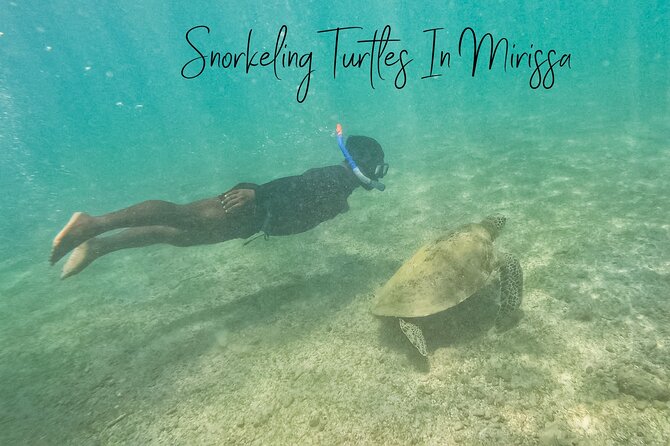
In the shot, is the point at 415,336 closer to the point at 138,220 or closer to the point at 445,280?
the point at 445,280

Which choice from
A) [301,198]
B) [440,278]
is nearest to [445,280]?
[440,278]

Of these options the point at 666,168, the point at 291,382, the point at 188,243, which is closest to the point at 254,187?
the point at 188,243

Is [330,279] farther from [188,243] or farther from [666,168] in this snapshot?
[666,168]

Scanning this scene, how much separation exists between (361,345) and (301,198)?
2.31 meters

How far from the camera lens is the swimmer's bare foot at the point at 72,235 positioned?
12.8ft

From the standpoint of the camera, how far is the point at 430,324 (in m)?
3.36

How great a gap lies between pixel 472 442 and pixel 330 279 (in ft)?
→ 9.65

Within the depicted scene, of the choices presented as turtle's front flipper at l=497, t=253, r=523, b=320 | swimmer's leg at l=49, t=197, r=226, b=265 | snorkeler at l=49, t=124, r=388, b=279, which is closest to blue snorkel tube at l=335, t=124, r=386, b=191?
snorkeler at l=49, t=124, r=388, b=279

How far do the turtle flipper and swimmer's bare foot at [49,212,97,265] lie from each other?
4.08m

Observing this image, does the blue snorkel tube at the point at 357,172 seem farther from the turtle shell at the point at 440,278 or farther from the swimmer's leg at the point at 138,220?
the swimmer's leg at the point at 138,220

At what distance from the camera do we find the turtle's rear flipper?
3.05m

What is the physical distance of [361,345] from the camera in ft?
11.0

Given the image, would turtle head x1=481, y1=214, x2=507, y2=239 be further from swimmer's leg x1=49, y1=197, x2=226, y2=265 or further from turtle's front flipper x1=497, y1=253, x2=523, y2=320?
swimmer's leg x1=49, y1=197, x2=226, y2=265

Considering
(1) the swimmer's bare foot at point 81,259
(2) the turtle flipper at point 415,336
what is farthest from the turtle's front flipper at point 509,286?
(1) the swimmer's bare foot at point 81,259
